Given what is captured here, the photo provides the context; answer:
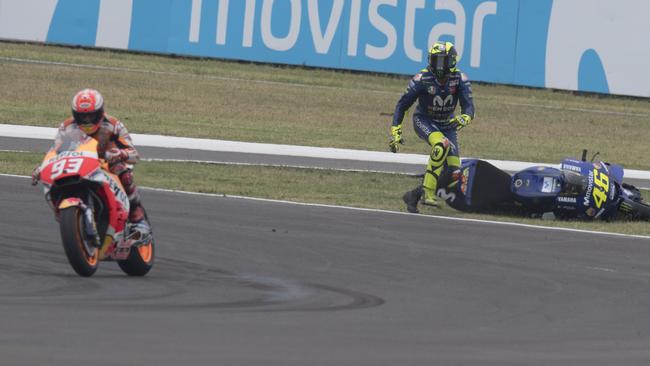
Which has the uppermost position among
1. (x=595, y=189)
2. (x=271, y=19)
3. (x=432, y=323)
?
(x=271, y=19)

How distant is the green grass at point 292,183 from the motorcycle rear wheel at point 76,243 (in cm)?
602

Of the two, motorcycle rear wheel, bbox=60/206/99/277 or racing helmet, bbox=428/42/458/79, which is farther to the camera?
racing helmet, bbox=428/42/458/79

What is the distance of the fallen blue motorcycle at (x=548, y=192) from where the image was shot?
1420cm

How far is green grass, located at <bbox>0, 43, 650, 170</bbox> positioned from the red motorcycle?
1101 centimetres

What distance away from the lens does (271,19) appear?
86.9ft

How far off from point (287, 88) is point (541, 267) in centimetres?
1633

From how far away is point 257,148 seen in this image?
18250 mm

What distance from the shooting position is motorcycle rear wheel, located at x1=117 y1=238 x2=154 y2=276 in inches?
359

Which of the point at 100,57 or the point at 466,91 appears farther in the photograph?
the point at 100,57

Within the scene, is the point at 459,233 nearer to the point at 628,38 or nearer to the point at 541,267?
the point at 541,267

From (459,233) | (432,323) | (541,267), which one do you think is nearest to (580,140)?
(459,233)

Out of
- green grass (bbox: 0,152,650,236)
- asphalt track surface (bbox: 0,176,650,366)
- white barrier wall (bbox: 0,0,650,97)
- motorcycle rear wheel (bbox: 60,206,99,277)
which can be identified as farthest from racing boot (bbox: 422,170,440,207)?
white barrier wall (bbox: 0,0,650,97)

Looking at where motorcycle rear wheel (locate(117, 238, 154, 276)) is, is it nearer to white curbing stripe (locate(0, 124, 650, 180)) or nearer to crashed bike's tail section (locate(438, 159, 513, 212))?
crashed bike's tail section (locate(438, 159, 513, 212))

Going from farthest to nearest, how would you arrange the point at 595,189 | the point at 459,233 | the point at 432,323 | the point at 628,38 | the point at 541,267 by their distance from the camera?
the point at 628,38
the point at 595,189
the point at 459,233
the point at 541,267
the point at 432,323
